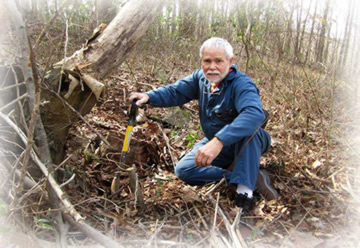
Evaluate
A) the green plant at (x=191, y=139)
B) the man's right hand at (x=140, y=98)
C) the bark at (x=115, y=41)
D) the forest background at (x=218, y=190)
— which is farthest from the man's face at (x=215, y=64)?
the green plant at (x=191, y=139)

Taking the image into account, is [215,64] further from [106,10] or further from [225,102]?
[106,10]

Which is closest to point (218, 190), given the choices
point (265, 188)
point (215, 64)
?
point (265, 188)

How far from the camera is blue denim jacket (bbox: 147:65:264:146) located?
2.57m

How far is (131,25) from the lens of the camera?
315 cm

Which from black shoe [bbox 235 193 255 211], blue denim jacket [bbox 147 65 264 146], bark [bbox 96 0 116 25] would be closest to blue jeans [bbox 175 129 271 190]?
black shoe [bbox 235 193 255 211]

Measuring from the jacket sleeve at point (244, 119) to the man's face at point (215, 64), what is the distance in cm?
28

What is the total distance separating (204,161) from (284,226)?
89 centimetres

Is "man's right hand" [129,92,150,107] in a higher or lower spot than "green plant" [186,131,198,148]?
higher

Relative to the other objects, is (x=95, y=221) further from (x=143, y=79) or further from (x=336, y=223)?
(x=143, y=79)

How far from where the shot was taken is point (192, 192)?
303cm

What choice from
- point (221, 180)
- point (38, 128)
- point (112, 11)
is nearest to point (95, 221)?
point (38, 128)

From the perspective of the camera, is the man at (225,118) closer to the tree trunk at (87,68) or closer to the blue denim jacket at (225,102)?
the blue denim jacket at (225,102)

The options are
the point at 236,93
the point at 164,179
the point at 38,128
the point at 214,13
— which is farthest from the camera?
the point at 214,13

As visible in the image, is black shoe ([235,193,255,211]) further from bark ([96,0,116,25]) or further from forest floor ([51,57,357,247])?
bark ([96,0,116,25])
